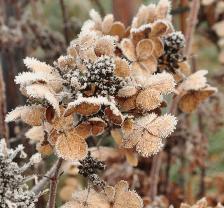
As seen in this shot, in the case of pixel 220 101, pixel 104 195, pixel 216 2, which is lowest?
pixel 104 195

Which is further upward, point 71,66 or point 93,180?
point 71,66

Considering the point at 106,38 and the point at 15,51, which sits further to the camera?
the point at 15,51

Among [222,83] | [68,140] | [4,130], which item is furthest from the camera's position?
[222,83]

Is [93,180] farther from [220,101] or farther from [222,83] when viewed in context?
[222,83]

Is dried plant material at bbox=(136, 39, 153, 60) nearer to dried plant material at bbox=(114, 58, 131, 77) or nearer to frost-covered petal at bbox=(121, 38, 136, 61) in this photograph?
frost-covered petal at bbox=(121, 38, 136, 61)

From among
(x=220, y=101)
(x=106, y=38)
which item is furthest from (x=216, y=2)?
(x=106, y=38)

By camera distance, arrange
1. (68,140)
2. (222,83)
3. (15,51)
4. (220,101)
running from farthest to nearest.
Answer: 1. (15,51)
2. (222,83)
3. (220,101)
4. (68,140)
